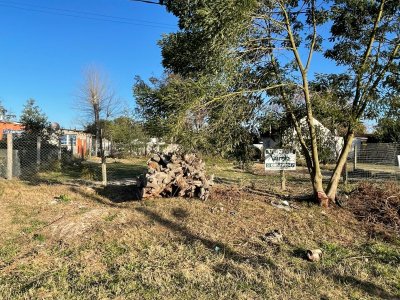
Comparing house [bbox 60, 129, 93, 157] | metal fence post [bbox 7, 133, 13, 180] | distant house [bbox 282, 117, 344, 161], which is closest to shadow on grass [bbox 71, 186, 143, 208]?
metal fence post [bbox 7, 133, 13, 180]

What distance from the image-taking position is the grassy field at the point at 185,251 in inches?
173

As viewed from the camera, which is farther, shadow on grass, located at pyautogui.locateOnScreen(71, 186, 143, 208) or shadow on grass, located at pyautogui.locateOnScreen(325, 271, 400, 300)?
shadow on grass, located at pyautogui.locateOnScreen(71, 186, 143, 208)

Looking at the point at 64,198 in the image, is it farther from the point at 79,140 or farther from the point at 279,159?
the point at 79,140

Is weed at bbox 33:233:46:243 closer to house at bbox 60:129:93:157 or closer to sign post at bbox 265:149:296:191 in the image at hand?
sign post at bbox 265:149:296:191

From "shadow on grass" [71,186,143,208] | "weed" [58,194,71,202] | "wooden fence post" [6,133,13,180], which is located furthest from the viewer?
"wooden fence post" [6,133,13,180]

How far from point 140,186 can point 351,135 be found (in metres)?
4.97

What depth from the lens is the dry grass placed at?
439 centimetres

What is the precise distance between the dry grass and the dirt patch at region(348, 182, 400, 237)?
0.97ft

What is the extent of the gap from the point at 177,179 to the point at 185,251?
345cm

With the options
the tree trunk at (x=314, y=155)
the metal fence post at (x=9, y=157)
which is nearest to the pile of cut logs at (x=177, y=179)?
the tree trunk at (x=314, y=155)

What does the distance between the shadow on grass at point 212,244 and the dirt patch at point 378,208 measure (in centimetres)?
282

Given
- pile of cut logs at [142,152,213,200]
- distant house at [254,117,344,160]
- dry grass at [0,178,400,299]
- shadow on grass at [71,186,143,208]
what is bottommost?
dry grass at [0,178,400,299]

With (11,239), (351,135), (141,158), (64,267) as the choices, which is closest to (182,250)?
(64,267)

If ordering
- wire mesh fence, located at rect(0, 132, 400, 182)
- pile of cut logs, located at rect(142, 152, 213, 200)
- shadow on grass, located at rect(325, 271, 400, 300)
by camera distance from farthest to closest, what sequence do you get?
wire mesh fence, located at rect(0, 132, 400, 182)
pile of cut logs, located at rect(142, 152, 213, 200)
shadow on grass, located at rect(325, 271, 400, 300)
